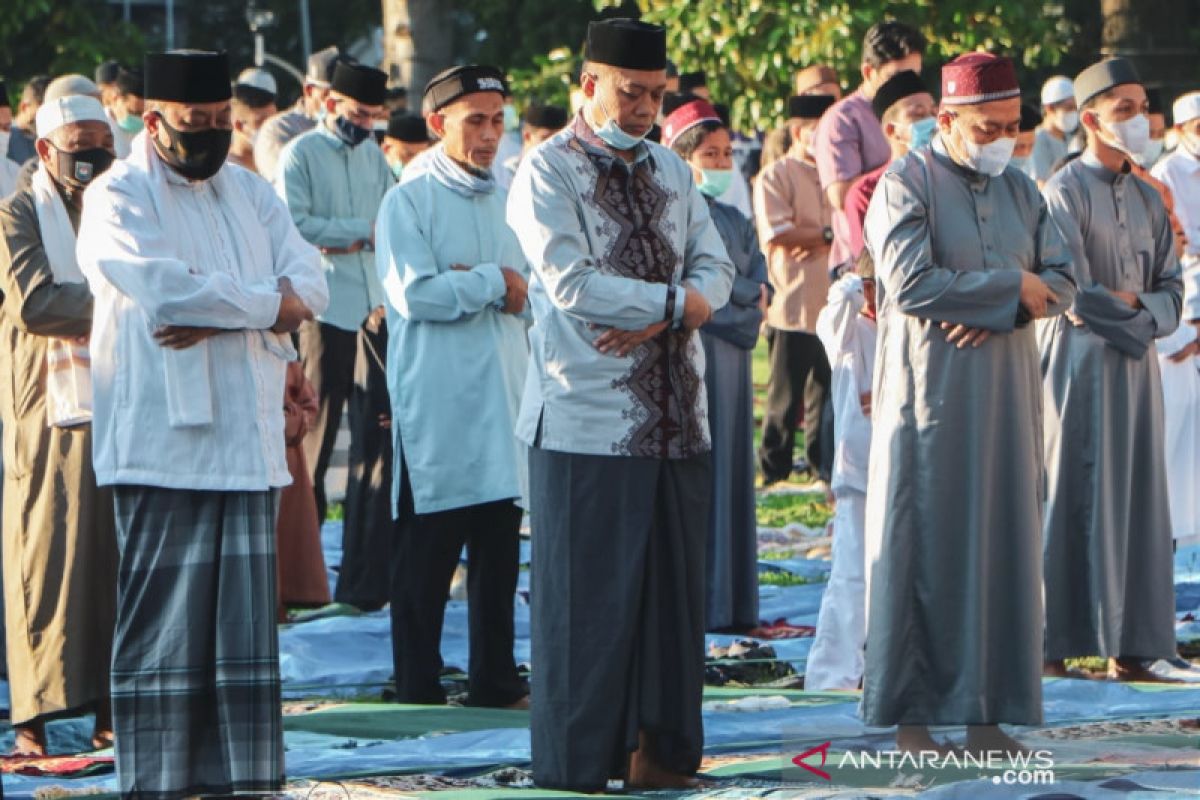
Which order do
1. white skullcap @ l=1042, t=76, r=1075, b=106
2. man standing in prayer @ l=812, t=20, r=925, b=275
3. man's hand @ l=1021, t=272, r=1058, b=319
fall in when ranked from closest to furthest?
man's hand @ l=1021, t=272, r=1058, b=319 → man standing in prayer @ l=812, t=20, r=925, b=275 → white skullcap @ l=1042, t=76, r=1075, b=106

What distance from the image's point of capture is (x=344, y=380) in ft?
37.0

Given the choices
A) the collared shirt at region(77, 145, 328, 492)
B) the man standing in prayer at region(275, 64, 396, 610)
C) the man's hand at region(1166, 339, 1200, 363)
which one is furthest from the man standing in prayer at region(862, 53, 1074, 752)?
the man standing in prayer at region(275, 64, 396, 610)

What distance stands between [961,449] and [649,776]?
131 centimetres

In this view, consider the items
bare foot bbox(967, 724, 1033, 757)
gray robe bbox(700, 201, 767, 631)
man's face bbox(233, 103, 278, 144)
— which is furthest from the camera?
man's face bbox(233, 103, 278, 144)

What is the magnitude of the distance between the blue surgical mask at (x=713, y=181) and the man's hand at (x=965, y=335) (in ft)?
8.43

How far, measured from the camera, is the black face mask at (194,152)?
672cm

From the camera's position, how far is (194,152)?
6727 millimetres

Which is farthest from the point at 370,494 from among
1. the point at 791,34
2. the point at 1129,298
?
the point at 791,34

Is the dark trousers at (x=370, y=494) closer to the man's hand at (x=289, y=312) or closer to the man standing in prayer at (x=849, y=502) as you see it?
the man standing in prayer at (x=849, y=502)

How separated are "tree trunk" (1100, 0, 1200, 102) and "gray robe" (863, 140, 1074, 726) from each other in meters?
13.0

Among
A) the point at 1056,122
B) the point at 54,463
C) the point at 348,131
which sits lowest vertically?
the point at 54,463

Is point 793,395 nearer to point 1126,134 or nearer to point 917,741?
point 1126,134

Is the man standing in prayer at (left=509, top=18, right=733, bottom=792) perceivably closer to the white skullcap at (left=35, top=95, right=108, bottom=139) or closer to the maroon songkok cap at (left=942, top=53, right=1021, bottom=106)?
the maroon songkok cap at (left=942, top=53, right=1021, bottom=106)

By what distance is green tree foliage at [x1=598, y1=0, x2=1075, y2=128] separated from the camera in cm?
1788
